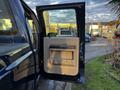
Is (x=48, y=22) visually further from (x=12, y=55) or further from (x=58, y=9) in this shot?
(x=12, y=55)

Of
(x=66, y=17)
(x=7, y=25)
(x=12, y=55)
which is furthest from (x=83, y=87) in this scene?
(x=12, y=55)

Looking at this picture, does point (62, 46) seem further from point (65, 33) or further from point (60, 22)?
point (60, 22)

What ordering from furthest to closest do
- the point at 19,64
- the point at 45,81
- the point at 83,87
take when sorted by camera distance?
1. the point at 83,87
2. the point at 45,81
3. the point at 19,64

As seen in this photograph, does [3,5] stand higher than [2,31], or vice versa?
[3,5]

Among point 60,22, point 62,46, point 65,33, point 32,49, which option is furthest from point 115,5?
point 32,49

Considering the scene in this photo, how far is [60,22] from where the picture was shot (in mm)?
5660

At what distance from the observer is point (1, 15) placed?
9.48 ft

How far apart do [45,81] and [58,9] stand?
3.40ft

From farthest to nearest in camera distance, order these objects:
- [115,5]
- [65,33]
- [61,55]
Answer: [115,5] → [65,33] → [61,55]

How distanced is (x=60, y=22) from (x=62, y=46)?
48.9 inches

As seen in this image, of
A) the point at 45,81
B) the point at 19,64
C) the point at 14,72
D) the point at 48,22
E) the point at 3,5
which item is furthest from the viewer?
the point at 48,22

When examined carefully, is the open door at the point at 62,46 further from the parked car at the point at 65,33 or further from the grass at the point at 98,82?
the grass at the point at 98,82

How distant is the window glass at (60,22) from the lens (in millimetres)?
4887

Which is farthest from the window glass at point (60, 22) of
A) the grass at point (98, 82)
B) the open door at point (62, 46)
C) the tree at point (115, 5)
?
the tree at point (115, 5)
